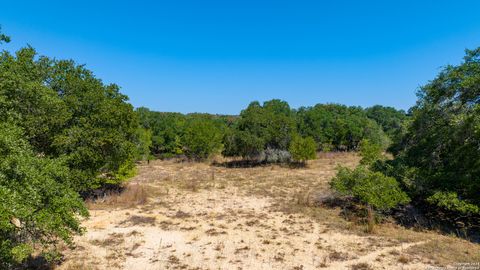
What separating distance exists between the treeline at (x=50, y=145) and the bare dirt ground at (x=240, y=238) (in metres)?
1.92

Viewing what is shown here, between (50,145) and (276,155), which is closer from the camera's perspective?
(50,145)

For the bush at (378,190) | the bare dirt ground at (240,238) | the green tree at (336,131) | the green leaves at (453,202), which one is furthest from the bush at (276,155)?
the green leaves at (453,202)

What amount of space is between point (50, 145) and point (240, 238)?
1068 centimetres

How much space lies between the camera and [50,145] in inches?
588

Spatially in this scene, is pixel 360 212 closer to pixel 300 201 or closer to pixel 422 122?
pixel 300 201

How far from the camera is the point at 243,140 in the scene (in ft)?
119

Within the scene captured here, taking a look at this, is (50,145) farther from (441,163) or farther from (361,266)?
(441,163)

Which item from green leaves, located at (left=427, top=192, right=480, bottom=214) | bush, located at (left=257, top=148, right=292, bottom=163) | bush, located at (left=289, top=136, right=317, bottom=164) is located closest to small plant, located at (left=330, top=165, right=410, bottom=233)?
green leaves, located at (left=427, top=192, right=480, bottom=214)

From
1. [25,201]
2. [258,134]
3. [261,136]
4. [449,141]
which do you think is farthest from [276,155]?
[25,201]

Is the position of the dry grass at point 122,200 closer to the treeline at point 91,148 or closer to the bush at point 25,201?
the treeline at point 91,148

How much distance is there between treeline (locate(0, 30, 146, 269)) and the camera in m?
6.77

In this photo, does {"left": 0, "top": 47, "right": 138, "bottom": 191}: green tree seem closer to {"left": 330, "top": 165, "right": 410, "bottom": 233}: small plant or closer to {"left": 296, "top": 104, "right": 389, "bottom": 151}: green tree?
{"left": 330, "top": 165, "right": 410, "bottom": 233}: small plant

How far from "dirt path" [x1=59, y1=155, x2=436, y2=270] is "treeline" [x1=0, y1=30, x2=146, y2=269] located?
1.84 meters

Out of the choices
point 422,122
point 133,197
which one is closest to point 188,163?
point 133,197
